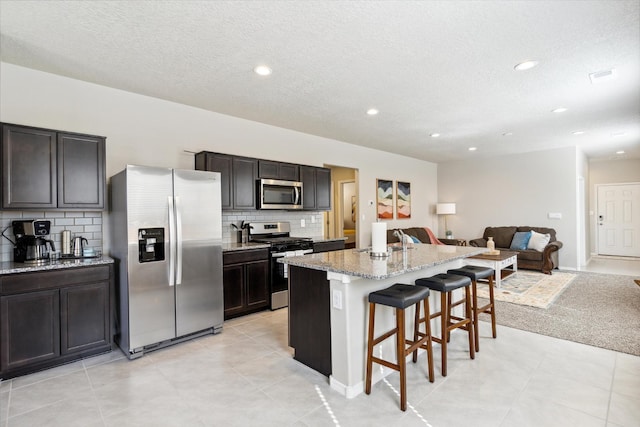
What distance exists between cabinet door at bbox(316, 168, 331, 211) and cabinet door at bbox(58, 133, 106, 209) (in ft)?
9.92

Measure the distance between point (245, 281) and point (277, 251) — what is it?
57 centimetres

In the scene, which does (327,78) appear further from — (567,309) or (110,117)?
(567,309)

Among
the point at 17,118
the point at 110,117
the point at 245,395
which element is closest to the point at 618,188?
the point at 245,395

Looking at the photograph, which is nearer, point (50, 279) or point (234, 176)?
point (50, 279)

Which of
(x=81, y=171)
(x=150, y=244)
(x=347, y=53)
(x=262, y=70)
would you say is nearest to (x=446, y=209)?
(x=347, y=53)

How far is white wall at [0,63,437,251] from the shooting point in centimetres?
303

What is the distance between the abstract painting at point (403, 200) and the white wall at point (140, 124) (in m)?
2.23

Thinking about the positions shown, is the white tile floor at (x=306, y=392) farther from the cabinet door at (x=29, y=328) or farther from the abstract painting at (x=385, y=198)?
the abstract painting at (x=385, y=198)

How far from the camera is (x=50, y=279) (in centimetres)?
268

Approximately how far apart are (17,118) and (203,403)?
3056 mm

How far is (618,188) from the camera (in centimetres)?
862

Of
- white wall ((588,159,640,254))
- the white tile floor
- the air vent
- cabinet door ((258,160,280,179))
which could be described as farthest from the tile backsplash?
white wall ((588,159,640,254))

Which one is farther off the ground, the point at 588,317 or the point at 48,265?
the point at 48,265

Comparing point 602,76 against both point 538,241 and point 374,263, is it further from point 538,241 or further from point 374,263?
point 538,241
